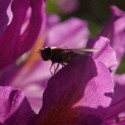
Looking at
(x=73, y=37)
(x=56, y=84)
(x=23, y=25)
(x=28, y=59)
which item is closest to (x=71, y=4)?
(x=73, y=37)

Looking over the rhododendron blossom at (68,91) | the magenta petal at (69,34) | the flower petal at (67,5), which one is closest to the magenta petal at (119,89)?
the rhododendron blossom at (68,91)

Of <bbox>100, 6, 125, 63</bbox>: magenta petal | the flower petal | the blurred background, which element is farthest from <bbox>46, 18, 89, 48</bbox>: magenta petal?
<bbox>100, 6, 125, 63</bbox>: magenta petal

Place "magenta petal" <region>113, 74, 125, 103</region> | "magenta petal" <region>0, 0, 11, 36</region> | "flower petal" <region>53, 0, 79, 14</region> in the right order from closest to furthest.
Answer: "magenta petal" <region>0, 0, 11, 36</region>, "magenta petal" <region>113, 74, 125, 103</region>, "flower petal" <region>53, 0, 79, 14</region>

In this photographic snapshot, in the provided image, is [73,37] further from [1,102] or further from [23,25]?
[1,102]

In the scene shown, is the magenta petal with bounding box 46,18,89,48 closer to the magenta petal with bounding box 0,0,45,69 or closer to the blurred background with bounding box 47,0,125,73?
the blurred background with bounding box 47,0,125,73

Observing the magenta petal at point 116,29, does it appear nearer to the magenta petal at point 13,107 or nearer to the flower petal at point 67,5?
the magenta petal at point 13,107

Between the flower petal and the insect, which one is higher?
the insect

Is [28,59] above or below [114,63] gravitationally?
below

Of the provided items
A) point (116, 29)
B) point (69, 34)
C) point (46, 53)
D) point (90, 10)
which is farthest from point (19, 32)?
point (90, 10)
